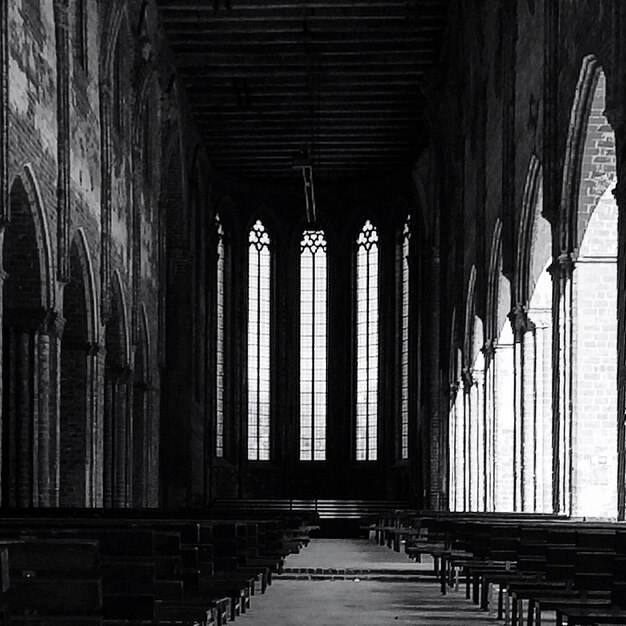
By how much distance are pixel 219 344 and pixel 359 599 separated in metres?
30.8

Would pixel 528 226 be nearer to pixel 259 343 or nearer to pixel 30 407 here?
pixel 30 407

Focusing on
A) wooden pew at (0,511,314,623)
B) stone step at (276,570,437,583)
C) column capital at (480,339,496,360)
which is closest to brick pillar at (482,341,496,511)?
column capital at (480,339,496,360)

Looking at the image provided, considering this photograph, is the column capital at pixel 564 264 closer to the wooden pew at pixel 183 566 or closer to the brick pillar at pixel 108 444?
the wooden pew at pixel 183 566

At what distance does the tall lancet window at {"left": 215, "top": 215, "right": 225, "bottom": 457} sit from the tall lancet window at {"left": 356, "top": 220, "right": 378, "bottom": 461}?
4182 mm

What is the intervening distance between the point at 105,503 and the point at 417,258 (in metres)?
16.9

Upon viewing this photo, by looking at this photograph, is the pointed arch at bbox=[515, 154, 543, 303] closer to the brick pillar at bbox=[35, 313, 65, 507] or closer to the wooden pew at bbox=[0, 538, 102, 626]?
the brick pillar at bbox=[35, 313, 65, 507]

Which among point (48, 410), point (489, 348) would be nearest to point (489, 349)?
point (489, 348)

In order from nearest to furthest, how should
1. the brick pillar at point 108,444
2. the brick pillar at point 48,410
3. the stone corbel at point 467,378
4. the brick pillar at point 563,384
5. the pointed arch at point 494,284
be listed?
1. the brick pillar at point 563,384
2. the brick pillar at point 48,410
3. the pointed arch at point 494,284
4. the brick pillar at point 108,444
5. the stone corbel at point 467,378

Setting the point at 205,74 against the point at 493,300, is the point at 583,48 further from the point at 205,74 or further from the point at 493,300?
the point at 205,74

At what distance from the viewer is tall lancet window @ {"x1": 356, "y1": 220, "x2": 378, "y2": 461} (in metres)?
44.4

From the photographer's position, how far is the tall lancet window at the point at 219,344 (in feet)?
142

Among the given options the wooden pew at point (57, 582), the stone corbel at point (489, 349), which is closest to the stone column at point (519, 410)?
the stone corbel at point (489, 349)

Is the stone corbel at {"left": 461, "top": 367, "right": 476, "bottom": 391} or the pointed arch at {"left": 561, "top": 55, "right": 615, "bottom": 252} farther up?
the pointed arch at {"left": 561, "top": 55, "right": 615, "bottom": 252}

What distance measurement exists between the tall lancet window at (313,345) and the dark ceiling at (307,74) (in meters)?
4.60
